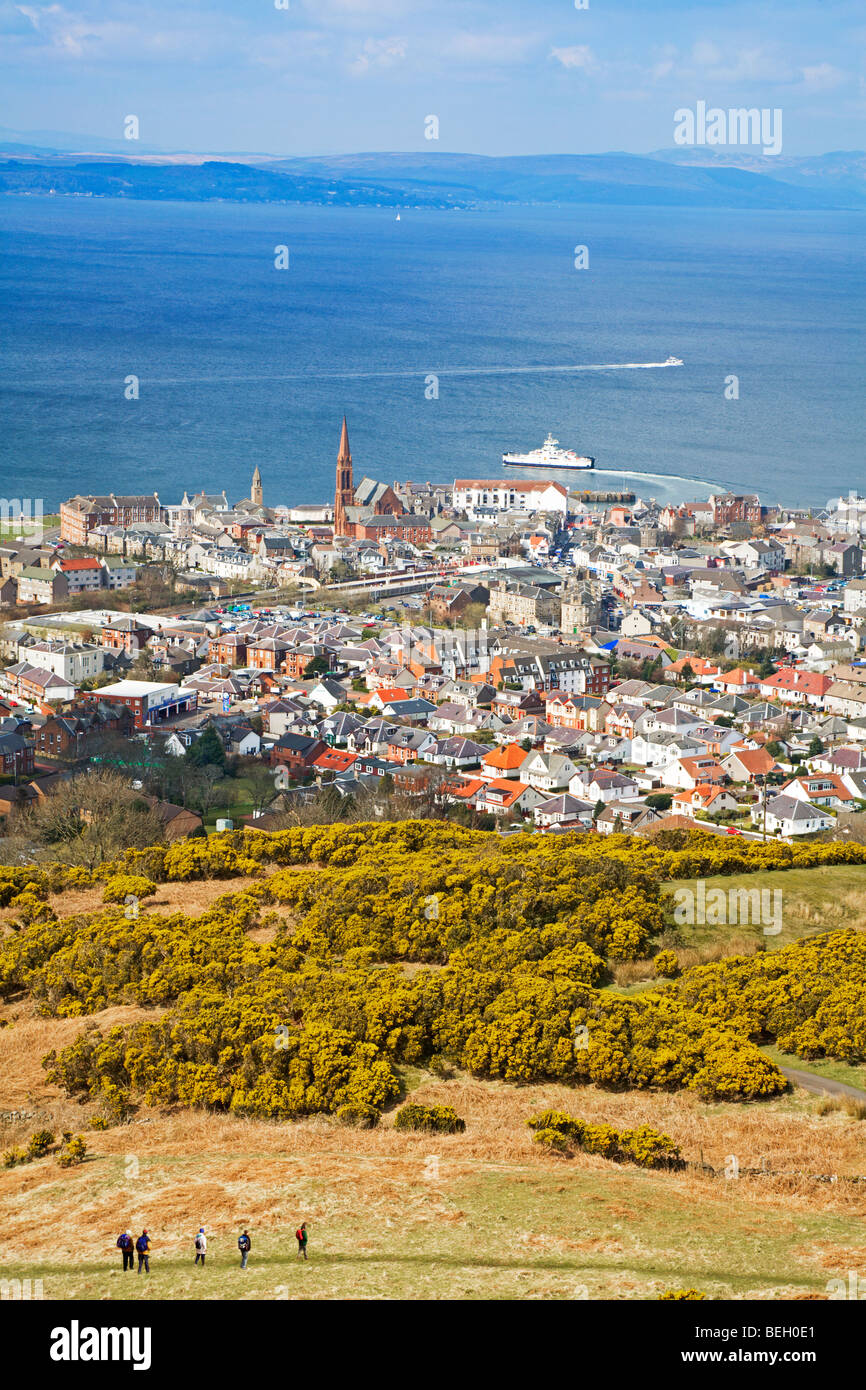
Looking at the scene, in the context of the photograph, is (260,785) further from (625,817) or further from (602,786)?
(625,817)

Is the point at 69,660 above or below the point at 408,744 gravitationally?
above

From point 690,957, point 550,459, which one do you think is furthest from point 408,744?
point 550,459

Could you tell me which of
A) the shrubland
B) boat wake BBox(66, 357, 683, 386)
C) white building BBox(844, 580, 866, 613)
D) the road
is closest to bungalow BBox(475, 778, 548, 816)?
the shrubland

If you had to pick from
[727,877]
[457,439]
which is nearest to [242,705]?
[727,877]

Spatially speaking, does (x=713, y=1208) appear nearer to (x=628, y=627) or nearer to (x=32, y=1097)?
(x=32, y=1097)

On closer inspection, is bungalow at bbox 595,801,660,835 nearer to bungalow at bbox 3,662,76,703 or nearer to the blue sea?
bungalow at bbox 3,662,76,703
